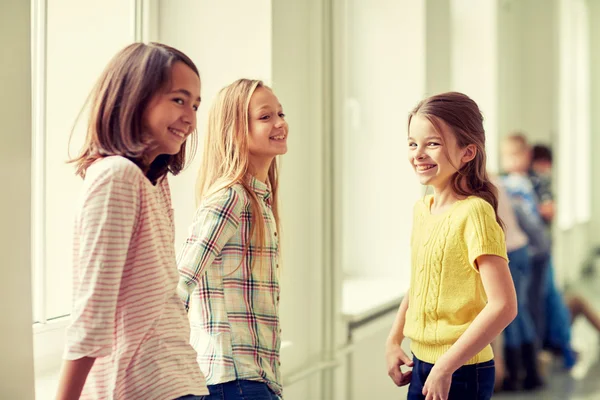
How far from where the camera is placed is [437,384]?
1.44 meters

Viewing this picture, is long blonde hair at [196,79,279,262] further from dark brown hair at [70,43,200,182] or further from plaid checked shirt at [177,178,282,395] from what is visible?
dark brown hair at [70,43,200,182]

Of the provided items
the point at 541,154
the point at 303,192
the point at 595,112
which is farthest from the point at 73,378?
the point at 595,112

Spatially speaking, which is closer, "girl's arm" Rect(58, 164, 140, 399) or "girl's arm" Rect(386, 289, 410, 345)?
"girl's arm" Rect(58, 164, 140, 399)

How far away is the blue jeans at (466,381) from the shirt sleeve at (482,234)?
0.23 metres

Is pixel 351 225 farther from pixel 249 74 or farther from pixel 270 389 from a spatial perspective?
pixel 270 389

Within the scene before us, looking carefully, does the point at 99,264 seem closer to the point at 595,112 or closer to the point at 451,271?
the point at 451,271

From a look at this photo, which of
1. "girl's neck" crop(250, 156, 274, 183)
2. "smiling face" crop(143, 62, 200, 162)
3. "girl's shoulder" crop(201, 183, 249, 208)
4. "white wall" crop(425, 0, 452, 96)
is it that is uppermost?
"white wall" crop(425, 0, 452, 96)

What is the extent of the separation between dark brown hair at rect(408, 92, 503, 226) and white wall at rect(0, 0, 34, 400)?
0.74m

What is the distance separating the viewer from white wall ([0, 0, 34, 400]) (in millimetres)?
1409

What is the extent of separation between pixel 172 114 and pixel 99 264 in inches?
11.5

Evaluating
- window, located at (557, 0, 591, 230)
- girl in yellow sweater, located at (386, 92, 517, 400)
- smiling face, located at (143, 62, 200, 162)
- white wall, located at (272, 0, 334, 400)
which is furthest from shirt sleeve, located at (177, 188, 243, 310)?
window, located at (557, 0, 591, 230)

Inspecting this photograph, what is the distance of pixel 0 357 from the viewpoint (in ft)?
4.57

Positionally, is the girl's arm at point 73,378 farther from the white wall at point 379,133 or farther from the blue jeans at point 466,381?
the white wall at point 379,133

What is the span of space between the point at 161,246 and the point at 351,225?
2703mm
